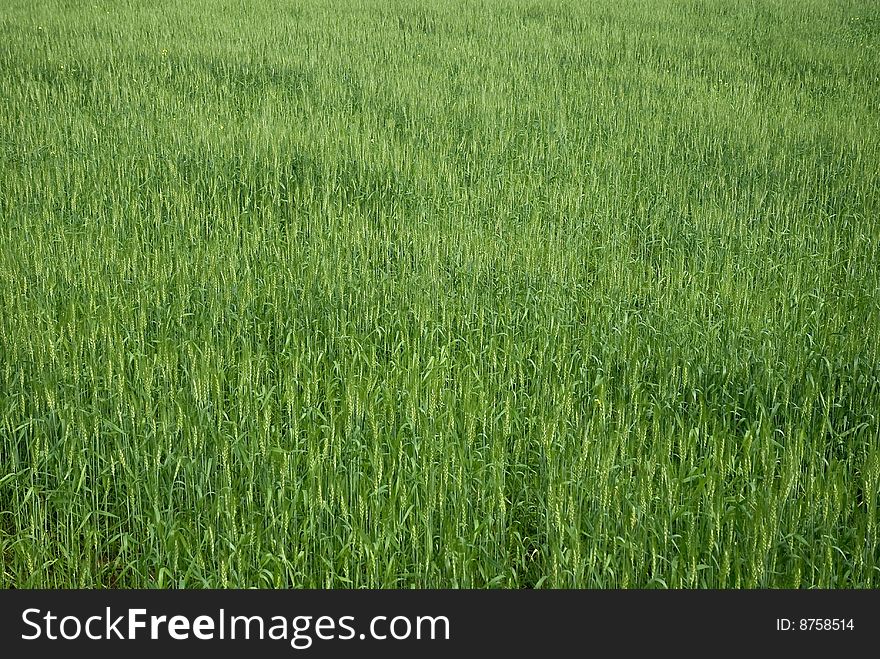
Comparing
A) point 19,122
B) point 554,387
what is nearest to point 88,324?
point 554,387

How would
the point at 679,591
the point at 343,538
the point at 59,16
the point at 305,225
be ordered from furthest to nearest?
1. the point at 59,16
2. the point at 305,225
3. the point at 343,538
4. the point at 679,591

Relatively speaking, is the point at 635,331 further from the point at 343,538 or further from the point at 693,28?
the point at 693,28

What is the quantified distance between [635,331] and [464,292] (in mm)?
950

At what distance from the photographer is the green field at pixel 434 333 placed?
10.3ft

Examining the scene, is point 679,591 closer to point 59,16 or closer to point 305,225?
point 305,225

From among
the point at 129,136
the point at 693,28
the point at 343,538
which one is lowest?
the point at 343,538

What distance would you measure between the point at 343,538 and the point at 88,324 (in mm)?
2088

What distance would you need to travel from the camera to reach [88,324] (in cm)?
455

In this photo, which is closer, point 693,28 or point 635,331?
point 635,331

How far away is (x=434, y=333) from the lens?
454 centimetres

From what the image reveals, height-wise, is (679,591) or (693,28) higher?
(693,28)

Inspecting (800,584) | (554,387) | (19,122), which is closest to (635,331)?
(554,387)

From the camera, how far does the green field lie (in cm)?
314

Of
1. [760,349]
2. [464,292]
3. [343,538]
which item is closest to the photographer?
[343,538]
